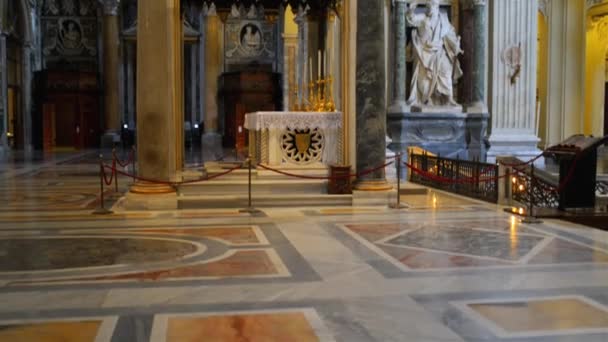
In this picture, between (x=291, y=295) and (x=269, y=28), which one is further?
(x=269, y=28)

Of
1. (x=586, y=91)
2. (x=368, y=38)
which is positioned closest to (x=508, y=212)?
(x=368, y=38)

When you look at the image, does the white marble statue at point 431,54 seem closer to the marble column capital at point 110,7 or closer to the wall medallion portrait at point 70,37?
the marble column capital at point 110,7

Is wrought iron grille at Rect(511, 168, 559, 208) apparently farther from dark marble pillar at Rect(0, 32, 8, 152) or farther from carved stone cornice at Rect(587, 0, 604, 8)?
dark marble pillar at Rect(0, 32, 8, 152)

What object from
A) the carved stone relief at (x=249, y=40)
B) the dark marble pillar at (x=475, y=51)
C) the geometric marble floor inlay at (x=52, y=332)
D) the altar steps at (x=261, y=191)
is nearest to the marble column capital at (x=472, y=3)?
the dark marble pillar at (x=475, y=51)

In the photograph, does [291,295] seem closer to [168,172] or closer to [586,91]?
[168,172]

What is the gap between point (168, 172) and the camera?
1044 centimetres

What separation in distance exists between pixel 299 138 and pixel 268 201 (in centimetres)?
154

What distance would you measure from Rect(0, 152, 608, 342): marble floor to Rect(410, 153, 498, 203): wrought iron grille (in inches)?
65.5

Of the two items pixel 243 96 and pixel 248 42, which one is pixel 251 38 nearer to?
pixel 248 42

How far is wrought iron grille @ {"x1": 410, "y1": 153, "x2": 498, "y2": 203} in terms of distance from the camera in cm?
1164

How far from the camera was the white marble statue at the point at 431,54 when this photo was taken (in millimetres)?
16625

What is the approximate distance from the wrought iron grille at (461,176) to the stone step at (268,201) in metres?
1.71

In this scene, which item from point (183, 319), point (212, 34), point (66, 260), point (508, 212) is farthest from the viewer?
point (212, 34)

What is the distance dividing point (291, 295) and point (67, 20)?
2993cm
